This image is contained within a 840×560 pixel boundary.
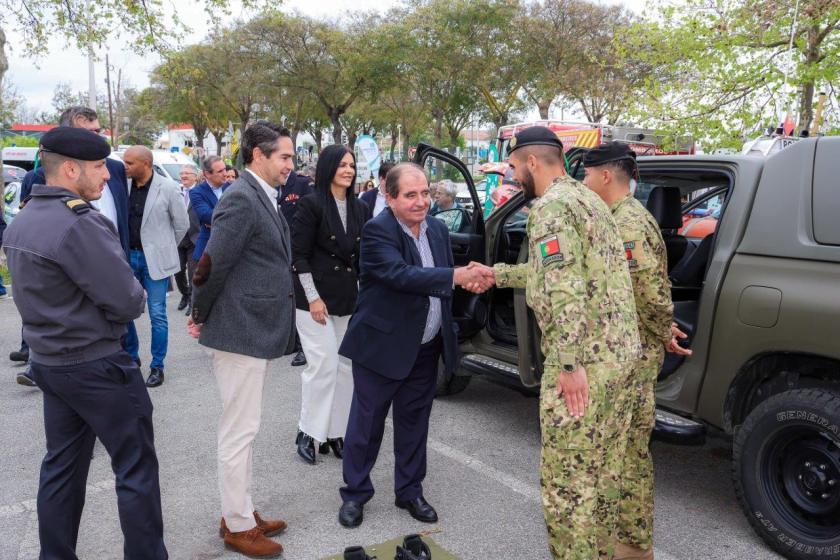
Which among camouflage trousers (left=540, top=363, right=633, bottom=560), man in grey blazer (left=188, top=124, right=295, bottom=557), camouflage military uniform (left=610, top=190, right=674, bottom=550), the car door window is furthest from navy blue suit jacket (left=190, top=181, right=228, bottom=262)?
camouflage trousers (left=540, top=363, right=633, bottom=560)

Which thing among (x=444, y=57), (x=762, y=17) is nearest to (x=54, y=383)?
(x=762, y=17)

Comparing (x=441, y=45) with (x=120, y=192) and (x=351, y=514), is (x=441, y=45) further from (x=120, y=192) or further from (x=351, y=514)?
(x=351, y=514)

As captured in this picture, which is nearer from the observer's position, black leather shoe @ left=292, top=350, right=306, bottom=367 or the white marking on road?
the white marking on road

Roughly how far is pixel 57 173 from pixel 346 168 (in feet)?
5.96

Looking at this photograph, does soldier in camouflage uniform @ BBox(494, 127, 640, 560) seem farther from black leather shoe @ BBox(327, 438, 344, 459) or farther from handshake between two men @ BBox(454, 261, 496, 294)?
black leather shoe @ BBox(327, 438, 344, 459)

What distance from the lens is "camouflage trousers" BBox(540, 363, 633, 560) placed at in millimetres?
2441

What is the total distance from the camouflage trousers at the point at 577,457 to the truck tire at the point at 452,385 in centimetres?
278

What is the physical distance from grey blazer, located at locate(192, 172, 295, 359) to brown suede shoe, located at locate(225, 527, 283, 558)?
2.70 ft

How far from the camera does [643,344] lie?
120 inches

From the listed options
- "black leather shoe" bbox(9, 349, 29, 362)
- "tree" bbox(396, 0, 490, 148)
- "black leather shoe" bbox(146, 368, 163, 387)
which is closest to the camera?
"black leather shoe" bbox(146, 368, 163, 387)

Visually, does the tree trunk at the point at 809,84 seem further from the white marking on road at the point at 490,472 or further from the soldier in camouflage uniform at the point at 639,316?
the soldier in camouflage uniform at the point at 639,316

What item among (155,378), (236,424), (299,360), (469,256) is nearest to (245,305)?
(236,424)

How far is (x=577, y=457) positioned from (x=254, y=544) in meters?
1.55

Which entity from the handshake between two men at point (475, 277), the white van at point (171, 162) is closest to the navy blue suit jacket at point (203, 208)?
the handshake between two men at point (475, 277)
